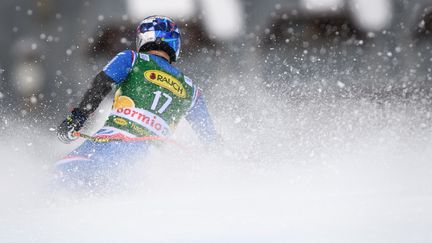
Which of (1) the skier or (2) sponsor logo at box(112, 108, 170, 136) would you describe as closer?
(1) the skier

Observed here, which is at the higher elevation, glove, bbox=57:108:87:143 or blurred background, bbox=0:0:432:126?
blurred background, bbox=0:0:432:126

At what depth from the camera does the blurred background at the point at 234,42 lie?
1409 cm

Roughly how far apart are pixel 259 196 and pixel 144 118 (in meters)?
0.92

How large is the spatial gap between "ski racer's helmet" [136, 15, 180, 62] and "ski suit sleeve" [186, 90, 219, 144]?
45 centimetres

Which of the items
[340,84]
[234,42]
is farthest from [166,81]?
[234,42]

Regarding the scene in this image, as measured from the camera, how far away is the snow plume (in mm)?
2305

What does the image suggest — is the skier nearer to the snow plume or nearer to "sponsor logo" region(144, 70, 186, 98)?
"sponsor logo" region(144, 70, 186, 98)

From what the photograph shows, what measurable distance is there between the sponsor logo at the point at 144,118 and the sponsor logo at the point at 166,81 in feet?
0.68

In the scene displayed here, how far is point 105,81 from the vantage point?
137 inches

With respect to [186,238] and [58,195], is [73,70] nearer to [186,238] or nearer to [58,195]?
[58,195]

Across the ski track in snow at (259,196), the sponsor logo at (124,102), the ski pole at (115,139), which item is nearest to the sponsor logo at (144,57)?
the sponsor logo at (124,102)

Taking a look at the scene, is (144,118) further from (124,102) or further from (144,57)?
(144,57)

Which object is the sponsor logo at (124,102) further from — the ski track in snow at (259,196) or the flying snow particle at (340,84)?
the flying snow particle at (340,84)

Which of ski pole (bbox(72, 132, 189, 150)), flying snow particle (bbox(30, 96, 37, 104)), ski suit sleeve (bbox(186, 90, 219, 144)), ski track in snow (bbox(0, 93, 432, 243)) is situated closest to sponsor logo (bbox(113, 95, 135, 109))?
ski pole (bbox(72, 132, 189, 150))
